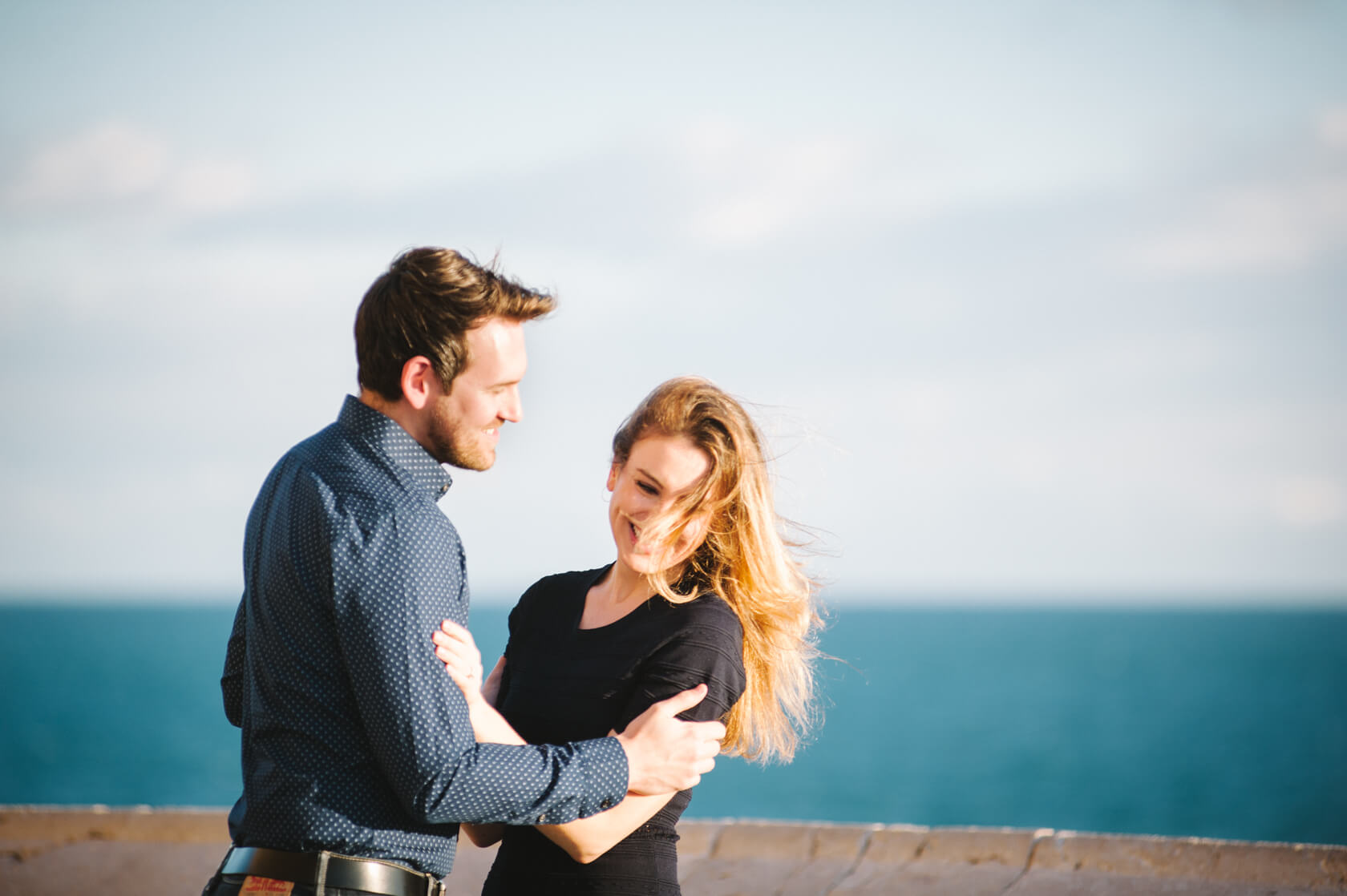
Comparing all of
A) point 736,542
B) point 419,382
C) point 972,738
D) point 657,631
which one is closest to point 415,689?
point 419,382

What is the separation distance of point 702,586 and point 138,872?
3.09 metres

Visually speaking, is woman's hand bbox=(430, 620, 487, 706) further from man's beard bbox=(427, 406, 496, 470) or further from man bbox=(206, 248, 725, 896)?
man's beard bbox=(427, 406, 496, 470)

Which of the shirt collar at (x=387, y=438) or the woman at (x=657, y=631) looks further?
the woman at (x=657, y=631)

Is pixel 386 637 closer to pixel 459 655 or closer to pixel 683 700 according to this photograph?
pixel 459 655

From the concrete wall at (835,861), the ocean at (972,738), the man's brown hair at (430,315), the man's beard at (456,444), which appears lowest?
the ocean at (972,738)

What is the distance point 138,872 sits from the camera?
4.56 metres

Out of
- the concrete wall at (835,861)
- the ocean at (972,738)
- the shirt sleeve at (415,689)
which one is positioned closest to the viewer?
the shirt sleeve at (415,689)

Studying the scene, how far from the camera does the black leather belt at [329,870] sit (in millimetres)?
Result: 1996

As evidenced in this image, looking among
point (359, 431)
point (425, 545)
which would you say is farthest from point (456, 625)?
point (359, 431)

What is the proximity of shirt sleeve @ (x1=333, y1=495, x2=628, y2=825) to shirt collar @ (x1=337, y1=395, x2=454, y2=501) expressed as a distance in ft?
0.47

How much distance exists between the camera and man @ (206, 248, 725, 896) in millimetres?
1960

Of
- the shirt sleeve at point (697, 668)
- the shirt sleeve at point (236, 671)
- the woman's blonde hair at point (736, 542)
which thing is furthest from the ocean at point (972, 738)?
the shirt sleeve at point (236, 671)

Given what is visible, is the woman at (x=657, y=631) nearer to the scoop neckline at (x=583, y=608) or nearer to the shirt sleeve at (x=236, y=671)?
the scoop neckline at (x=583, y=608)

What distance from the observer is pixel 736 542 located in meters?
2.68
